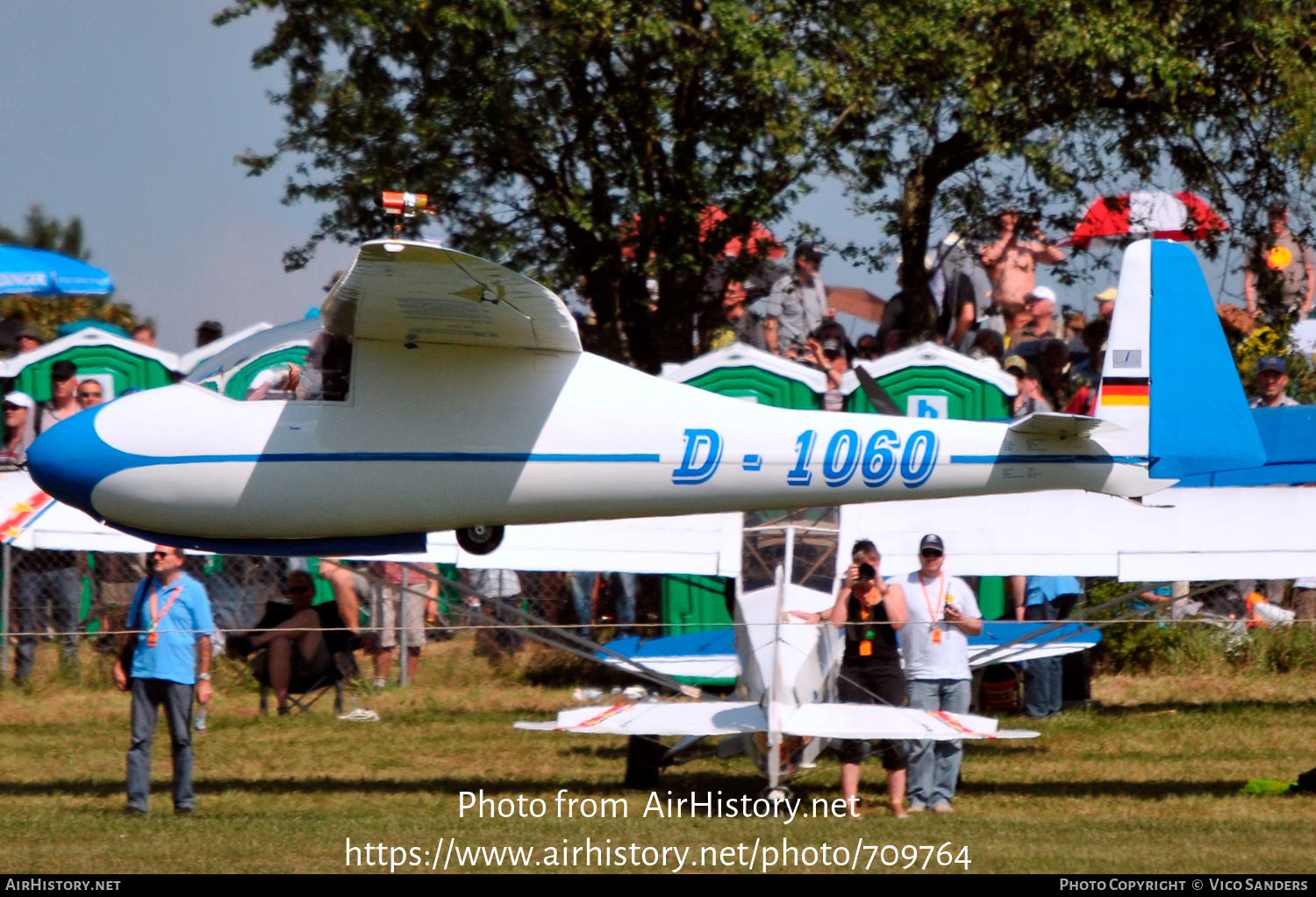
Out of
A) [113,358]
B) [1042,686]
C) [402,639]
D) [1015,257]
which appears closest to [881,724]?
[1042,686]

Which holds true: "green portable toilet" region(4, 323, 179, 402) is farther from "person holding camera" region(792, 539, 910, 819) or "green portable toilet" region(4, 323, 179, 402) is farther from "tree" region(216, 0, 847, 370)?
"person holding camera" region(792, 539, 910, 819)

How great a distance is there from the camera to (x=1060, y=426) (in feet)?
29.3

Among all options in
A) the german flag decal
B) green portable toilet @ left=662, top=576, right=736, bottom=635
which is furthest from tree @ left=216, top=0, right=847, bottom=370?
the german flag decal

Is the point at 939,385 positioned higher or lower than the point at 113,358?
lower

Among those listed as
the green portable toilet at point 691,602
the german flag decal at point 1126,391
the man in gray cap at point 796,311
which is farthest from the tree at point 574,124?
the german flag decal at point 1126,391

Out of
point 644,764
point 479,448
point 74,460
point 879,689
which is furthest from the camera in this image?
point 644,764

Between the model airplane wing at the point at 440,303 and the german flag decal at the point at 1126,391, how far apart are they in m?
3.34

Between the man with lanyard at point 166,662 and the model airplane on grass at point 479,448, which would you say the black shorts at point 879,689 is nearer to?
the model airplane on grass at point 479,448

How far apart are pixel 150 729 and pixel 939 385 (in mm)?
7353

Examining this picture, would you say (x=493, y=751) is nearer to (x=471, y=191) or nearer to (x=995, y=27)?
(x=471, y=191)

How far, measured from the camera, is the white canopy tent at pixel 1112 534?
10.6 m

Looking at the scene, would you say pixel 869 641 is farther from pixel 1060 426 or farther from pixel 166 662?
pixel 166 662

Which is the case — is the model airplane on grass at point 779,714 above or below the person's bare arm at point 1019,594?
below

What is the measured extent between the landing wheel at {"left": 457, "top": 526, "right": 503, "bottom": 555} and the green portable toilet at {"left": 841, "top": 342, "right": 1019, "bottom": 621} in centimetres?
478
